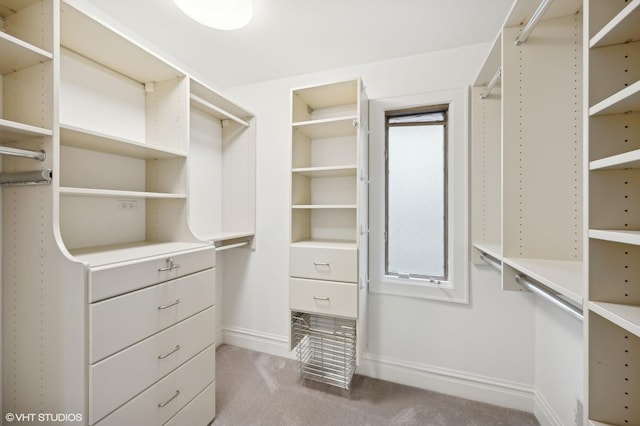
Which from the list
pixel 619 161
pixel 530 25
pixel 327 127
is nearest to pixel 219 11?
pixel 327 127

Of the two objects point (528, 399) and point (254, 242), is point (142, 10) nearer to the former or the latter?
point (254, 242)

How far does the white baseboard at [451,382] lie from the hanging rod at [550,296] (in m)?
1.03

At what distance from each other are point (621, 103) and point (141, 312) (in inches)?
70.9

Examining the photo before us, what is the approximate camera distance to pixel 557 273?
97 cm

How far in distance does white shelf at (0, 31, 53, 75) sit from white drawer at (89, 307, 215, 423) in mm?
1222

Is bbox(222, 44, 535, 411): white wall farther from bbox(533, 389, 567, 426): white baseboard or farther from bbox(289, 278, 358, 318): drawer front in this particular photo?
bbox(289, 278, 358, 318): drawer front

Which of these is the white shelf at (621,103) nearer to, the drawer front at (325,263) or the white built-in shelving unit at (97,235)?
the drawer front at (325,263)

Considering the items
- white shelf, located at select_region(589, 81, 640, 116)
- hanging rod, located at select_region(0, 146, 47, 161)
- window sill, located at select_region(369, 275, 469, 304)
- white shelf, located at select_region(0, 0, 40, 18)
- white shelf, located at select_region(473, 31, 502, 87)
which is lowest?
window sill, located at select_region(369, 275, 469, 304)

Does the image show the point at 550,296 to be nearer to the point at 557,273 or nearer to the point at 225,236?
the point at 557,273

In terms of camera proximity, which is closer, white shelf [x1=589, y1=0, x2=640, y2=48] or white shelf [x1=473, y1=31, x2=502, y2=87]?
white shelf [x1=589, y1=0, x2=640, y2=48]

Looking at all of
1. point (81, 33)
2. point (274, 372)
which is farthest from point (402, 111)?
point (274, 372)

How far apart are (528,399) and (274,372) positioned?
1800mm

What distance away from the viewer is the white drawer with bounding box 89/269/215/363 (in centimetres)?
99

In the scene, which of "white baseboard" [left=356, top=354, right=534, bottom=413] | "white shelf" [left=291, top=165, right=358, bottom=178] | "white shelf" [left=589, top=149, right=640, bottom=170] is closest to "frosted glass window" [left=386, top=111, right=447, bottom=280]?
"white shelf" [left=291, top=165, right=358, bottom=178]
